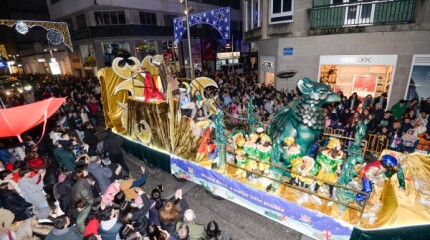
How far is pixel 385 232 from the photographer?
3793 millimetres

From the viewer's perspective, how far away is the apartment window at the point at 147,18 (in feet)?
94.6

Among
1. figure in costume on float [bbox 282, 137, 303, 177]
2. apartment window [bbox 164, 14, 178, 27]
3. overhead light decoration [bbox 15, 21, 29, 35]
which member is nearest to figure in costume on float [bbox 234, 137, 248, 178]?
figure in costume on float [bbox 282, 137, 303, 177]

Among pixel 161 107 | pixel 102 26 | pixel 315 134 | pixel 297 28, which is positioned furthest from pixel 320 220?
pixel 102 26

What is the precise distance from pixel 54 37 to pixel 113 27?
1381 cm

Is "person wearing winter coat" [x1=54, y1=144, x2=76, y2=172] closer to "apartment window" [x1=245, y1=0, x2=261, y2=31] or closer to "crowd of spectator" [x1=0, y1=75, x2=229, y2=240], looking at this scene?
"crowd of spectator" [x1=0, y1=75, x2=229, y2=240]

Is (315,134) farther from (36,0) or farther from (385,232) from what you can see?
(36,0)

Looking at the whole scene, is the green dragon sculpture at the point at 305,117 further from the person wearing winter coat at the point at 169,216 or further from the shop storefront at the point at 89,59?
the shop storefront at the point at 89,59

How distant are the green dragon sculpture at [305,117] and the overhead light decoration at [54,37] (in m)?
15.5

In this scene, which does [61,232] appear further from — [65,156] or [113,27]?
[113,27]

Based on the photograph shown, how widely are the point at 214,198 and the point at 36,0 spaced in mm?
50410

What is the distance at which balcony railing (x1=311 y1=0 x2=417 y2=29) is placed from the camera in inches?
392

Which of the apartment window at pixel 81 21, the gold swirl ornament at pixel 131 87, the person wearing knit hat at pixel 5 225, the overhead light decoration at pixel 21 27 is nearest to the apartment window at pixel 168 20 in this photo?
the apartment window at pixel 81 21

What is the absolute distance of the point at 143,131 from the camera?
799 centimetres

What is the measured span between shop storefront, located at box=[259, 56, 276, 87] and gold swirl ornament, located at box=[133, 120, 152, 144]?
8997 mm
